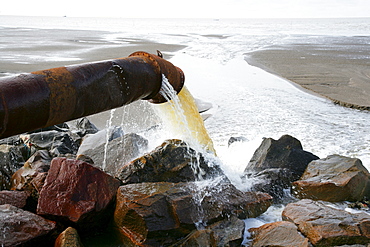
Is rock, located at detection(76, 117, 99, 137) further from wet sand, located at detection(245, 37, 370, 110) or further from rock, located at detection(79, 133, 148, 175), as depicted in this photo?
wet sand, located at detection(245, 37, 370, 110)

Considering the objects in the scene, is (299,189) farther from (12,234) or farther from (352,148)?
(12,234)

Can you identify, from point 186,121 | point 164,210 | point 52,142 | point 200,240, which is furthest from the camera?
point 52,142

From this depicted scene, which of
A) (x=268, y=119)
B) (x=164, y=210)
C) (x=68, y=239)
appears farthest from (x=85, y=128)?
(x=268, y=119)

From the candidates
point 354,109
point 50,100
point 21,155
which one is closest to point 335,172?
point 50,100

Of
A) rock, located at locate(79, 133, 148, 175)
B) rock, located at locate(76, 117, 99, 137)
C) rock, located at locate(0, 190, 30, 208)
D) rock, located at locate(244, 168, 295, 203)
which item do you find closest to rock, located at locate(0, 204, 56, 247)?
rock, located at locate(0, 190, 30, 208)

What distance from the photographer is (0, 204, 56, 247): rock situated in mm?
3400

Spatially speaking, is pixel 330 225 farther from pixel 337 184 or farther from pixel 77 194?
pixel 77 194

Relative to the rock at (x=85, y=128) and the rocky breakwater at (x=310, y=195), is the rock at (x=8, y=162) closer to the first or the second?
the rock at (x=85, y=128)

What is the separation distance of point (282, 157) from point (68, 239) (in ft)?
11.6

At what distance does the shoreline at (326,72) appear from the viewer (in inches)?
475

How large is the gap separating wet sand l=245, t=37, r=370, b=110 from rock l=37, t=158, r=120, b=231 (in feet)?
28.7

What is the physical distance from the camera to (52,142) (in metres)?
6.25

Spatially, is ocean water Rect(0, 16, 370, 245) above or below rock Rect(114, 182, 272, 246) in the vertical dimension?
below

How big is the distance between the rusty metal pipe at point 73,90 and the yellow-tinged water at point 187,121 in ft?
5.07
